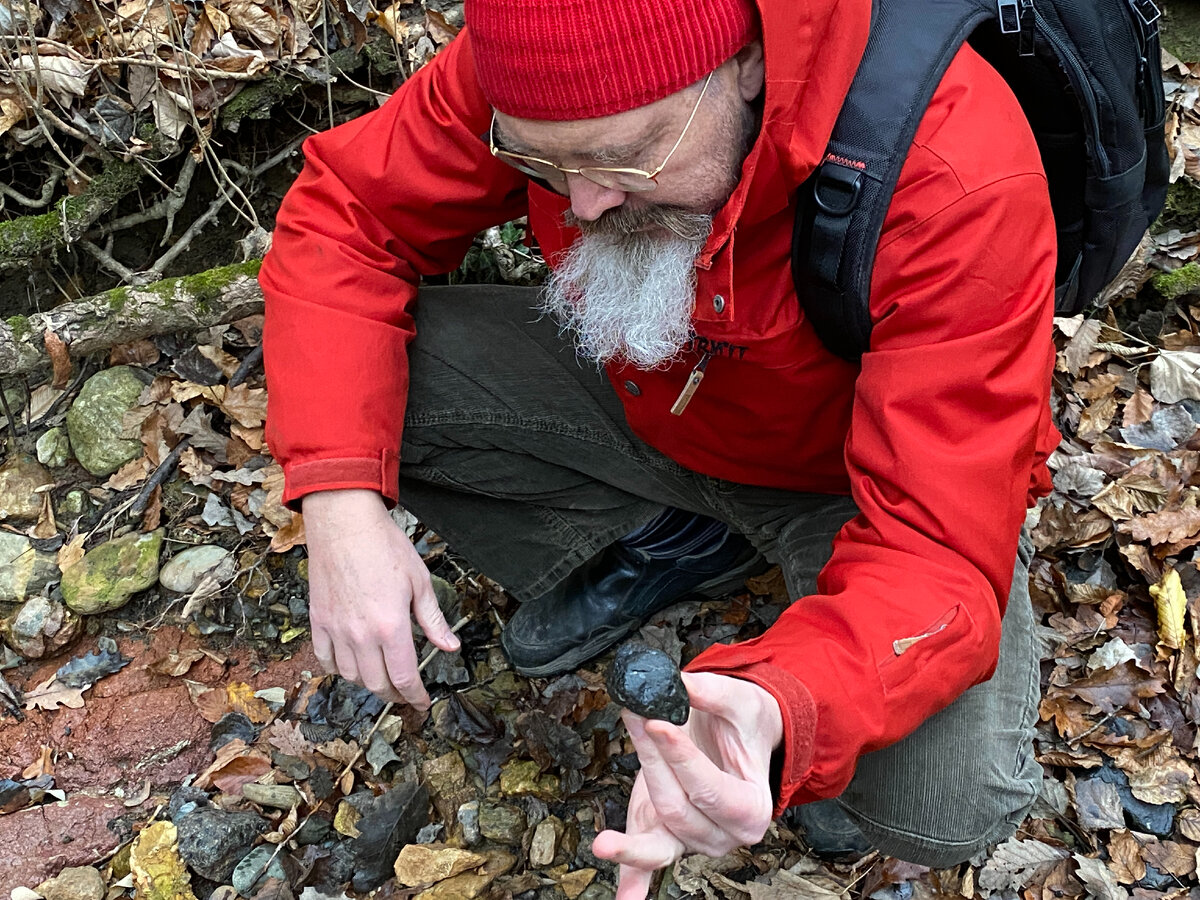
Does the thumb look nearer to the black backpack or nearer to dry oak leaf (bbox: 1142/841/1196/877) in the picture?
the black backpack

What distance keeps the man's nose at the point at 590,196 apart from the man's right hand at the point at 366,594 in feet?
3.44

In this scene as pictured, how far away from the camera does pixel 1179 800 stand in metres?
3.06

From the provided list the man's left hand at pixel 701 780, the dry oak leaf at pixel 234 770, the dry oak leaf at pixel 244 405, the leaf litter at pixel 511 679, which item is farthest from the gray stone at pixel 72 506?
the man's left hand at pixel 701 780

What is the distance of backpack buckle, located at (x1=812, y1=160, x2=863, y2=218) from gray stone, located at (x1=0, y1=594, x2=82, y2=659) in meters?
3.54

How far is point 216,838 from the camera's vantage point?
323cm

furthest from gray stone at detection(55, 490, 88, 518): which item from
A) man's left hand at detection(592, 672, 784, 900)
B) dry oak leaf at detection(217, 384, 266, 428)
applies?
man's left hand at detection(592, 672, 784, 900)

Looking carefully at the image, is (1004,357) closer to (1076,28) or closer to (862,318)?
(862,318)

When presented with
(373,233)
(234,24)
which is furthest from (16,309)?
(373,233)

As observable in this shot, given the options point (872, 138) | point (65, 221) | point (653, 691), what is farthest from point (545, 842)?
point (65, 221)

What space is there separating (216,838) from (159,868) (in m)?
0.22

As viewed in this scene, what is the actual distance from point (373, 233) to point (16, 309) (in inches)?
107

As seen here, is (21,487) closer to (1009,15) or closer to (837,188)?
(837,188)

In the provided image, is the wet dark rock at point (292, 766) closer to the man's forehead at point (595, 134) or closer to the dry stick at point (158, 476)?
the dry stick at point (158, 476)

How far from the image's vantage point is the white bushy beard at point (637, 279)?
2.25m
